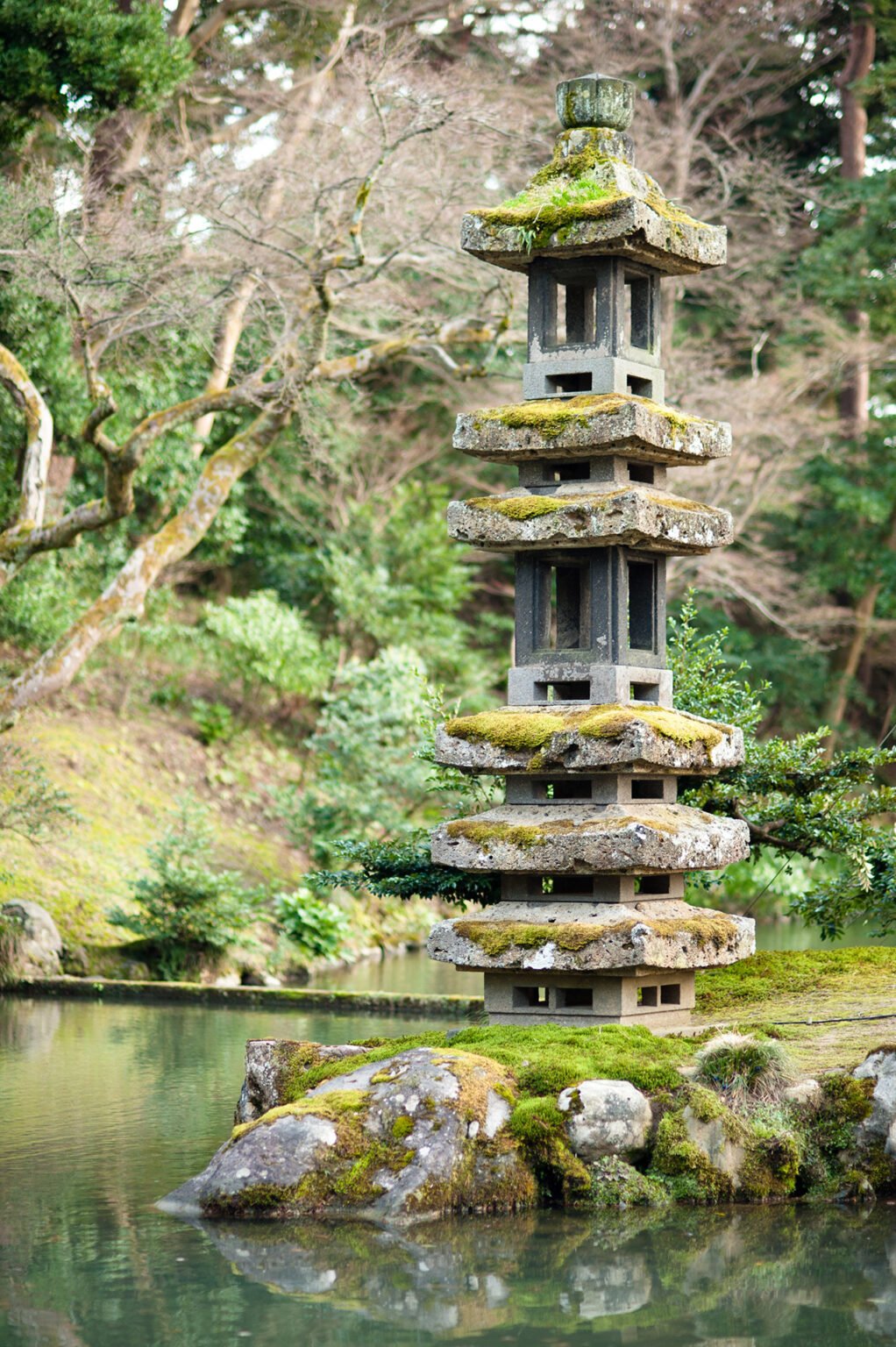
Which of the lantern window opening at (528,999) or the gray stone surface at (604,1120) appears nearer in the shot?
the gray stone surface at (604,1120)

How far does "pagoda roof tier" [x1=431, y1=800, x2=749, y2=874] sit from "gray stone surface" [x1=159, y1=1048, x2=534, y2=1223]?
5.91 ft

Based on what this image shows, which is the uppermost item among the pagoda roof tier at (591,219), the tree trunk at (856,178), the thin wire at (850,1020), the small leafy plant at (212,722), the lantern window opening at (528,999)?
the tree trunk at (856,178)

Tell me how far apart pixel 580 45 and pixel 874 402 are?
8056mm

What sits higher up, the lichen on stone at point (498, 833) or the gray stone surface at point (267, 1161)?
the lichen on stone at point (498, 833)

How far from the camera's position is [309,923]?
20828 millimetres

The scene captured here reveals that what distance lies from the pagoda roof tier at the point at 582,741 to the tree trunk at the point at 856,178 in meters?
19.2

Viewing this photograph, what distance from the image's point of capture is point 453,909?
25078 mm

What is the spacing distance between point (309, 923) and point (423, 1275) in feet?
42.2

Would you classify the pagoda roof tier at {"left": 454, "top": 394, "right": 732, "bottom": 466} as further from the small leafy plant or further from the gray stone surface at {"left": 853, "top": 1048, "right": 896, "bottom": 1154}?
the small leafy plant

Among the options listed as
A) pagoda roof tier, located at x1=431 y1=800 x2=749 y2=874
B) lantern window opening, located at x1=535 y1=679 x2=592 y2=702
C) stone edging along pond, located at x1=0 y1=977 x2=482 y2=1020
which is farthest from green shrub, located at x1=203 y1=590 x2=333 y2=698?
pagoda roof tier, located at x1=431 y1=800 x2=749 y2=874

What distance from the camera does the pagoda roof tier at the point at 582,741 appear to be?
10.8 meters

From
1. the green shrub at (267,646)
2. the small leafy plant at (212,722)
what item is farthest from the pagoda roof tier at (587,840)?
the small leafy plant at (212,722)

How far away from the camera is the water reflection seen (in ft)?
24.7

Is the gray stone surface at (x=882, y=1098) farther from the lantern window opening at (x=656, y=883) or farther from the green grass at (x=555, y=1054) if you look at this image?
the lantern window opening at (x=656, y=883)
